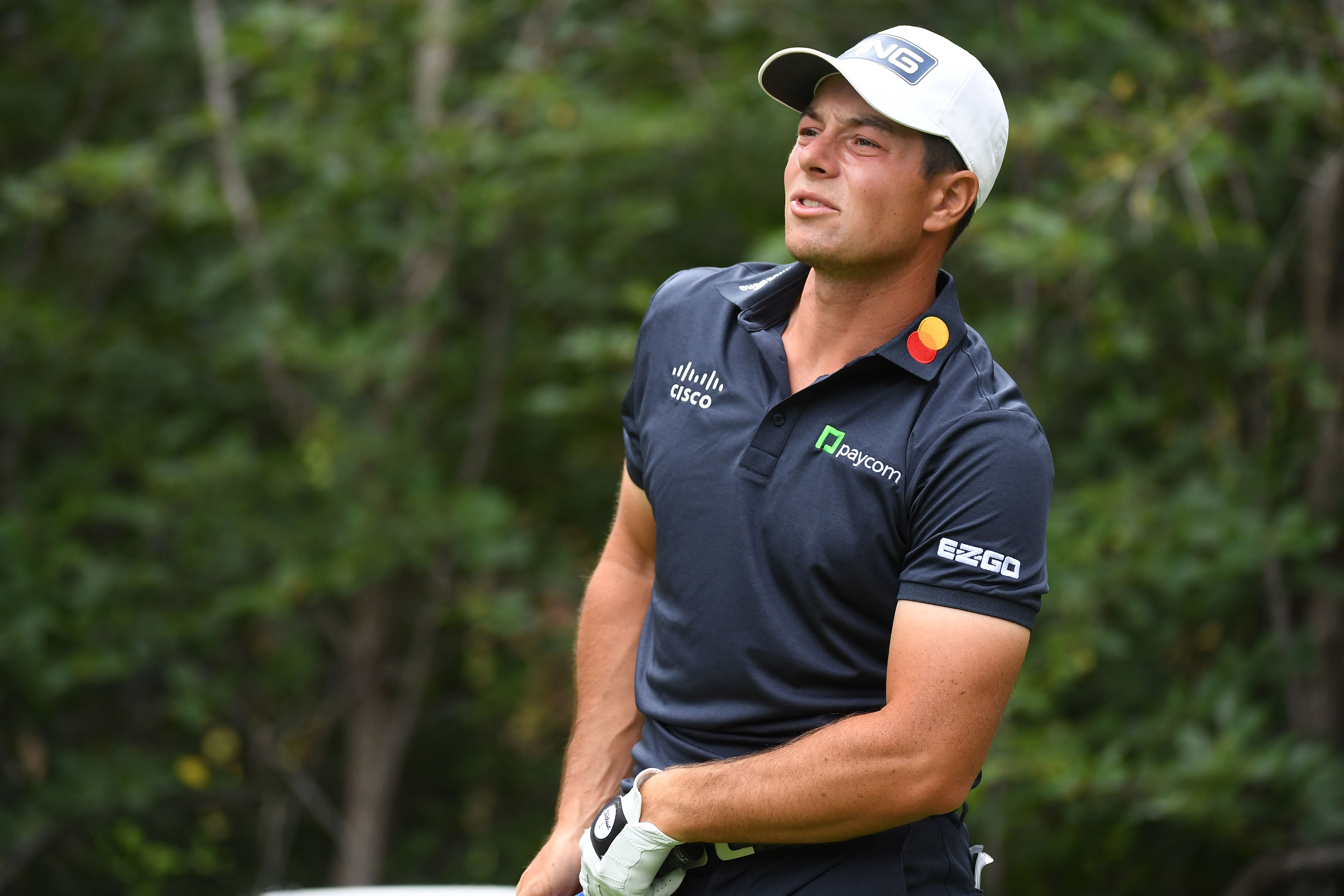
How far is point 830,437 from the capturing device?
164cm

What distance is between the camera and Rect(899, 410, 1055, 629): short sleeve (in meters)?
1.50

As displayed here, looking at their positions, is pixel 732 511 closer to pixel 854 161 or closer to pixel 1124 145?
pixel 854 161

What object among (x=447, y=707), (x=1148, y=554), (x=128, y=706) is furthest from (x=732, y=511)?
(x=128, y=706)

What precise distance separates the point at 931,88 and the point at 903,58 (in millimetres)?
56

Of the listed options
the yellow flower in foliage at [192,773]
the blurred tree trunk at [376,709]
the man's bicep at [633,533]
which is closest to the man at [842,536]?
the man's bicep at [633,533]

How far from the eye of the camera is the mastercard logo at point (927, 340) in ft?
5.49

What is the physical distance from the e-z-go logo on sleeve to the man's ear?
0.47 m

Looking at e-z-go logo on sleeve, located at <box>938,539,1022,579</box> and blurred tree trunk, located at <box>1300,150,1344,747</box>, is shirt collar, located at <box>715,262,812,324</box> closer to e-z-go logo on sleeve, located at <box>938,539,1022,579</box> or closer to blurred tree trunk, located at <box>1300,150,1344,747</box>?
e-z-go logo on sleeve, located at <box>938,539,1022,579</box>

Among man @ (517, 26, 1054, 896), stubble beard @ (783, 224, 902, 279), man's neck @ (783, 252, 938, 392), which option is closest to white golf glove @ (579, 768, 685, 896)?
man @ (517, 26, 1054, 896)

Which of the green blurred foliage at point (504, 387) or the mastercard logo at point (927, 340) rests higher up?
the mastercard logo at point (927, 340)

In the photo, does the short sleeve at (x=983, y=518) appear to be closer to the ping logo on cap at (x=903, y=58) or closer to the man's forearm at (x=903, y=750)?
the man's forearm at (x=903, y=750)

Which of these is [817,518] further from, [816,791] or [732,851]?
[732,851]

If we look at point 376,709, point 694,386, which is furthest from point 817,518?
point 376,709

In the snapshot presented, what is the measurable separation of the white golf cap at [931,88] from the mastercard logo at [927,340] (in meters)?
0.18
